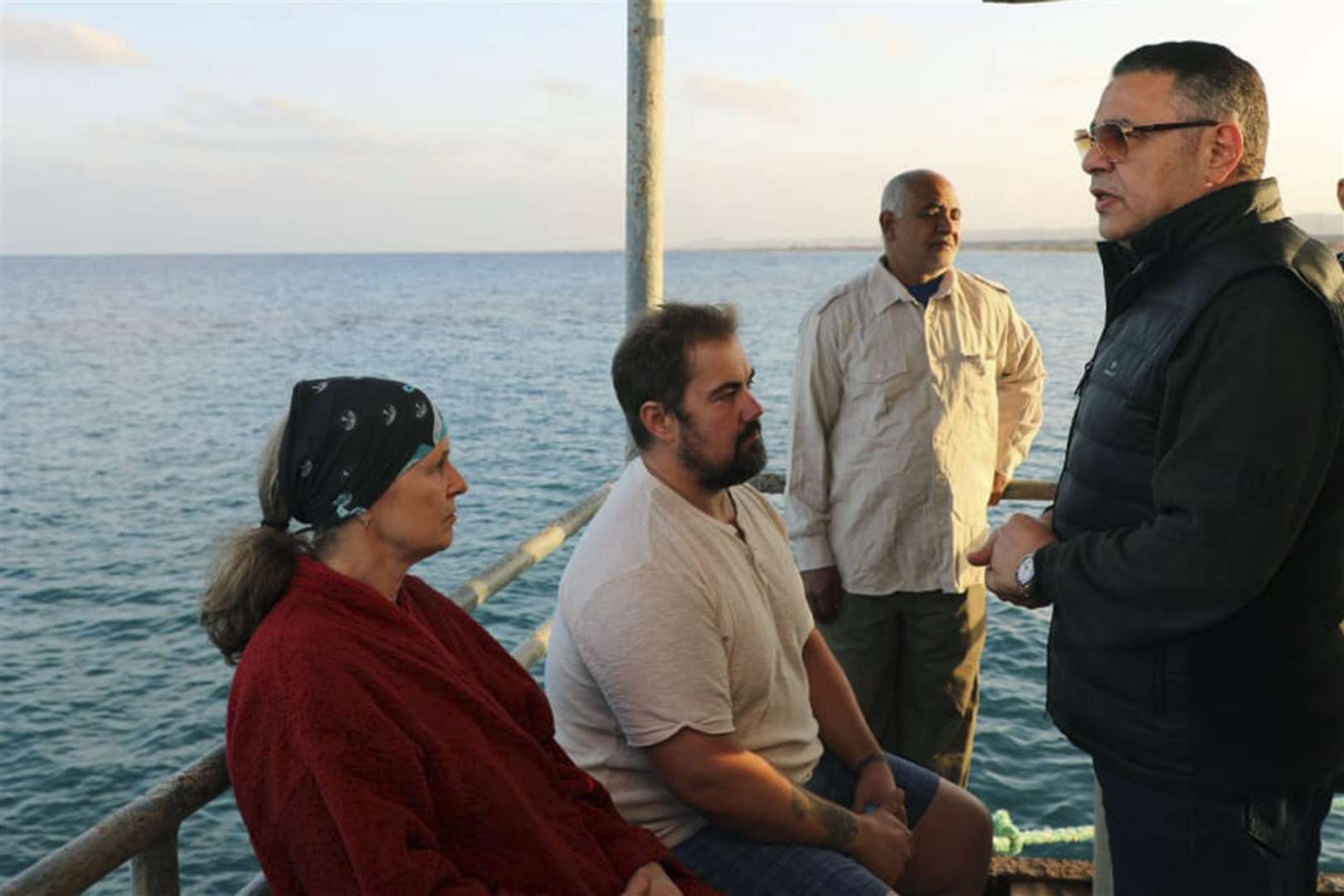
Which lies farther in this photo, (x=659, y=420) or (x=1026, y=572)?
(x=659, y=420)

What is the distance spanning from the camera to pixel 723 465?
7.82 ft

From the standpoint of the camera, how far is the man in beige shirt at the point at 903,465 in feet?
11.5

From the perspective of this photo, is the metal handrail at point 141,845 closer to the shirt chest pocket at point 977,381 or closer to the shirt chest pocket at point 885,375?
the shirt chest pocket at point 885,375

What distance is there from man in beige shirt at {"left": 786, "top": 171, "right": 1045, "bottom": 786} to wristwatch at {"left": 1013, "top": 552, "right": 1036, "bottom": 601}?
1.50 m

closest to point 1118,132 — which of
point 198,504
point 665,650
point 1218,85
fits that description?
point 1218,85

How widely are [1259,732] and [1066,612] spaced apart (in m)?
0.31

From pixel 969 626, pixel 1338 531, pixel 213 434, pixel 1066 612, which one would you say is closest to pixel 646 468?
pixel 1066 612

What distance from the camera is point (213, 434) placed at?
27016mm

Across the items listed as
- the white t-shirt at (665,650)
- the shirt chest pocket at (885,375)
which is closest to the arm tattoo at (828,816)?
the white t-shirt at (665,650)

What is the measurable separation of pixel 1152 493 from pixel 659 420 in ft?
3.00

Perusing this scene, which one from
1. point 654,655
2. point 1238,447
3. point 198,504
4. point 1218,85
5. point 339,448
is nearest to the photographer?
point 1238,447

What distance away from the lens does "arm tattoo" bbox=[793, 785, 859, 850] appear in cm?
224

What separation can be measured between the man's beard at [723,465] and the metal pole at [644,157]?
103 cm

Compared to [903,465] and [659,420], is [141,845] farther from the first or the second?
[903,465]
